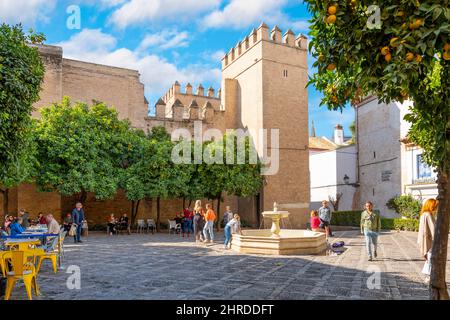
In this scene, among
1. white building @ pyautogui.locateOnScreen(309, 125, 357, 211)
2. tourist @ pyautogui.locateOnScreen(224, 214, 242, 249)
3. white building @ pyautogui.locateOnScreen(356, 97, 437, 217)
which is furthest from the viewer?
white building @ pyautogui.locateOnScreen(309, 125, 357, 211)

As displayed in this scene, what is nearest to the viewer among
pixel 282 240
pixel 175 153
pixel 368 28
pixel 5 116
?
pixel 368 28

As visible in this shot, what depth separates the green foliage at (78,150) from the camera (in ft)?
62.3

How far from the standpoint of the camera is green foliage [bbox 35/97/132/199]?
19.0m

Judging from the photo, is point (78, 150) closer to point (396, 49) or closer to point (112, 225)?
point (112, 225)

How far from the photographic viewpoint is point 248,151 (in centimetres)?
2488

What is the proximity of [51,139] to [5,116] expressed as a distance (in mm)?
13226

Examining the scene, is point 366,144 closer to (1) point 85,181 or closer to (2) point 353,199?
(2) point 353,199

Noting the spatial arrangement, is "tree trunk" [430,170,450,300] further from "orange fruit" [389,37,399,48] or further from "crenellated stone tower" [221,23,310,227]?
"crenellated stone tower" [221,23,310,227]

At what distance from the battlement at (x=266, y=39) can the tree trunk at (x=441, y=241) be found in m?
25.2

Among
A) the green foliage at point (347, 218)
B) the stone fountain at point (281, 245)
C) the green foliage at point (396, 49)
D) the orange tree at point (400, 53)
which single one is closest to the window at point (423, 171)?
the green foliage at point (347, 218)

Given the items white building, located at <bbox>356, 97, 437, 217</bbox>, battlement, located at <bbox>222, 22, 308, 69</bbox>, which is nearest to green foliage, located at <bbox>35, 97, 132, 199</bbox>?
battlement, located at <bbox>222, 22, 308, 69</bbox>

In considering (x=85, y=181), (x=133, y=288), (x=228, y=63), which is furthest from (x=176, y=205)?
(x=133, y=288)

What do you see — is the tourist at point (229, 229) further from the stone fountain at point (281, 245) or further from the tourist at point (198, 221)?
the tourist at point (198, 221)

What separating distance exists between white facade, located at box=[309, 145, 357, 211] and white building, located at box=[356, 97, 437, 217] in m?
0.83
